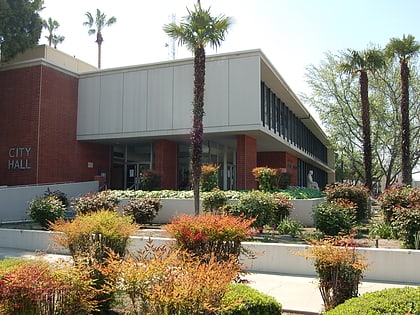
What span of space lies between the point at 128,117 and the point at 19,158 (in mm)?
5790

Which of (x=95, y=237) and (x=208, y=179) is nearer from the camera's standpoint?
(x=95, y=237)

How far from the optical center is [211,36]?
579 inches

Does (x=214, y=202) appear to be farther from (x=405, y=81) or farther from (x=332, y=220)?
(x=405, y=81)

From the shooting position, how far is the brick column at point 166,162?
73.7 ft

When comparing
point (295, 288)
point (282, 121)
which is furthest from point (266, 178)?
point (295, 288)

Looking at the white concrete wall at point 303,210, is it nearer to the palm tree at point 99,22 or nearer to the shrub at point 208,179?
the shrub at point 208,179

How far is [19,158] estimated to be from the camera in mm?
20828

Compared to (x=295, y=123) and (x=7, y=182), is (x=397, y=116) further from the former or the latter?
(x=7, y=182)

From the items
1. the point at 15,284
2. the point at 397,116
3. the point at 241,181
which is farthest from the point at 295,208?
the point at 397,116

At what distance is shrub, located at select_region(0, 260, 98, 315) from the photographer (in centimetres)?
384

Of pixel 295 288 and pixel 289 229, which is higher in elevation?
pixel 289 229

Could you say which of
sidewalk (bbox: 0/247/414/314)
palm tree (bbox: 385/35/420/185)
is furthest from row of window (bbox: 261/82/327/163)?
sidewalk (bbox: 0/247/414/314)

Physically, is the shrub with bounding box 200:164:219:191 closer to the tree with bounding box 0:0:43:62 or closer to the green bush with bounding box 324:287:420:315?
the tree with bounding box 0:0:43:62

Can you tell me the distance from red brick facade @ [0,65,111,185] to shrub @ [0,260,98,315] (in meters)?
17.5
